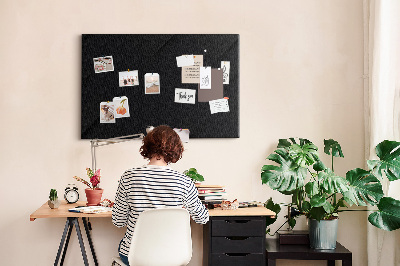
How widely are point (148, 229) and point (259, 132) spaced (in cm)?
159

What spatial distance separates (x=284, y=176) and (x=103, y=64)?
1.55 metres

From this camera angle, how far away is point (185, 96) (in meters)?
3.61

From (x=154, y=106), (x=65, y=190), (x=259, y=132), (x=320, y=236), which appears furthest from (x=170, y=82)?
(x=320, y=236)

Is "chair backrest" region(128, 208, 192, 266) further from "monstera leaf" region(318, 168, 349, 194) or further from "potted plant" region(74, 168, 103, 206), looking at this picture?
"monstera leaf" region(318, 168, 349, 194)

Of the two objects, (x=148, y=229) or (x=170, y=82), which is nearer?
(x=148, y=229)

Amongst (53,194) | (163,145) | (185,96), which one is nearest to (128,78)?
(185,96)

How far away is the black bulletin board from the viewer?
3588 mm

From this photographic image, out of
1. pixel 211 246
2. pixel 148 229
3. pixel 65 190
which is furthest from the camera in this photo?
pixel 65 190

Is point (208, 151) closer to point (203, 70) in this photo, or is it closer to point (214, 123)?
point (214, 123)

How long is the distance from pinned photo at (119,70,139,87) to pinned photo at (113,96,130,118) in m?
0.11

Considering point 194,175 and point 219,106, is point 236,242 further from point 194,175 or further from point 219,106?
point 219,106

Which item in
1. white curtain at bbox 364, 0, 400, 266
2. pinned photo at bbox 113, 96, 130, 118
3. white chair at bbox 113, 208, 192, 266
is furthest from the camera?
pinned photo at bbox 113, 96, 130, 118

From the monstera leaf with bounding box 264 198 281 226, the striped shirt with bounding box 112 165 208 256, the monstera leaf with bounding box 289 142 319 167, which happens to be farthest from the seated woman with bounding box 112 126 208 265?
the monstera leaf with bounding box 264 198 281 226

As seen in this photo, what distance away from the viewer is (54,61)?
11.9ft
